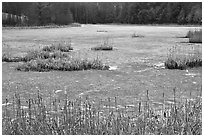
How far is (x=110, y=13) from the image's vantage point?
257ft

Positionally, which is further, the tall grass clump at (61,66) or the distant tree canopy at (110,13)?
the distant tree canopy at (110,13)

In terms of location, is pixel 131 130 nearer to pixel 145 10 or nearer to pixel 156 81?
pixel 156 81

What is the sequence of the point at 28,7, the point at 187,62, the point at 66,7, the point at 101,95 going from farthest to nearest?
the point at 66,7, the point at 28,7, the point at 187,62, the point at 101,95

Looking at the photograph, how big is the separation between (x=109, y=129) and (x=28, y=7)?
155ft

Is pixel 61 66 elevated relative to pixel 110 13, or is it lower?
lower

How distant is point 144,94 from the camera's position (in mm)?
6074

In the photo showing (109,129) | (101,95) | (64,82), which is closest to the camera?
(109,129)

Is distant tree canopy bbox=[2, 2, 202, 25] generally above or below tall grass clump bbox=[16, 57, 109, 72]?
above

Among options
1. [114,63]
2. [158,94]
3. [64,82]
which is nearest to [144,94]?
[158,94]

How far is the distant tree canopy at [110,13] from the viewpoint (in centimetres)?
4731

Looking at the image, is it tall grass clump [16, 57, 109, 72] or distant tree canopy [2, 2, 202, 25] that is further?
distant tree canopy [2, 2, 202, 25]

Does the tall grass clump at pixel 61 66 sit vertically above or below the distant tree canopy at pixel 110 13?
below

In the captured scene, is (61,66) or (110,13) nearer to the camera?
(61,66)

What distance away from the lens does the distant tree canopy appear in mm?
47309
